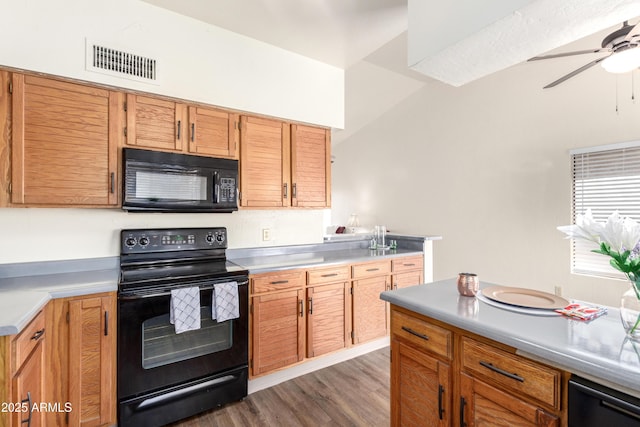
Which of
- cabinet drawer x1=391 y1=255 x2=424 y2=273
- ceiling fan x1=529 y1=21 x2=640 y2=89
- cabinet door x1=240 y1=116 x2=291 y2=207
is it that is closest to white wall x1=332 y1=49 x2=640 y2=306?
cabinet drawer x1=391 y1=255 x2=424 y2=273

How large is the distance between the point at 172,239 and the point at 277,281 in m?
0.87

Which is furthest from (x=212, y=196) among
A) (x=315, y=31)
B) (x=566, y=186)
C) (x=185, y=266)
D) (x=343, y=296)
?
(x=566, y=186)

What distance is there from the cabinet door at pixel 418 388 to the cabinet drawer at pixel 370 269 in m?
1.20

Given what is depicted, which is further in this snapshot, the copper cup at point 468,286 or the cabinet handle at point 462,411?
the copper cup at point 468,286

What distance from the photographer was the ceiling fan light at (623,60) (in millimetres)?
1720

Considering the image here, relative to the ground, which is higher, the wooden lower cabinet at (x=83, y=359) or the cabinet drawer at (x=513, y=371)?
the cabinet drawer at (x=513, y=371)

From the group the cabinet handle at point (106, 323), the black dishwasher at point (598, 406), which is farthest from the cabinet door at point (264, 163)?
the black dishwasher at point (598, 406)

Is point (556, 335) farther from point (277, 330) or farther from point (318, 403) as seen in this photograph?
point (277, 330)

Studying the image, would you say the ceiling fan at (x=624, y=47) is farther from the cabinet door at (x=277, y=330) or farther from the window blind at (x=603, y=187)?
the cabinet door at (x=277, y=330)

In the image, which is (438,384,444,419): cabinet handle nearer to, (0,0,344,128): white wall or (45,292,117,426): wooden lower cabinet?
(45,292,117,426): wooden lower cabinet

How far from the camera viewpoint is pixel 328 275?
8.63 ft

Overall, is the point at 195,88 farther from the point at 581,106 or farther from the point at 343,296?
the point at 581,106

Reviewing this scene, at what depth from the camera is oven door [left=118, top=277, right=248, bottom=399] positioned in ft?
5.85

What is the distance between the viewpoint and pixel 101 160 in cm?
204
